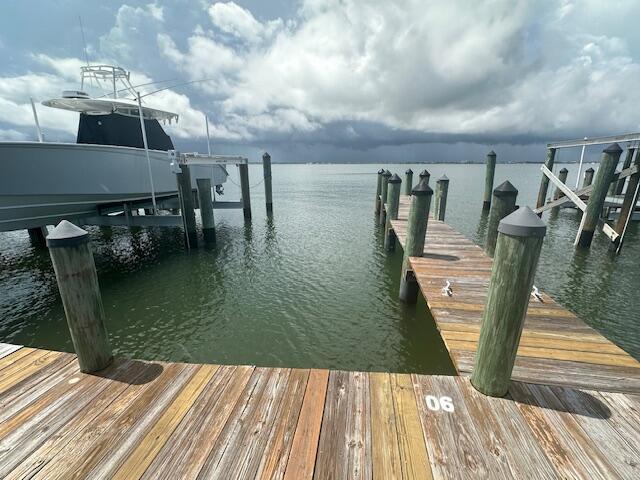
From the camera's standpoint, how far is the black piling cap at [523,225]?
2205 millimetres

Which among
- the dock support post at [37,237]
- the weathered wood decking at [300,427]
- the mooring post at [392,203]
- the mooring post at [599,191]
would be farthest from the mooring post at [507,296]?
the dock support post at [37,237]

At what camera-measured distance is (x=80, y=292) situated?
2.81 m

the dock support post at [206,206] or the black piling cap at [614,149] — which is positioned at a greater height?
the black piling cap at [614,149]

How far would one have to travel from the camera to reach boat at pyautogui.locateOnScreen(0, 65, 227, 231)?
812 centimetres

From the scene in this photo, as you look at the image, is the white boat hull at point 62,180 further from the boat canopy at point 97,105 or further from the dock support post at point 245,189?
the dock support post at point 245,189

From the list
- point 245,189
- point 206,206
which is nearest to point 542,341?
point 206,206

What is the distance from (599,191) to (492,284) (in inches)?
457

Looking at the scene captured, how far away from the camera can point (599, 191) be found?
10195mm

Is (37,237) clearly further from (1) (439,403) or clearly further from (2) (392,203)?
(1) (439,403)

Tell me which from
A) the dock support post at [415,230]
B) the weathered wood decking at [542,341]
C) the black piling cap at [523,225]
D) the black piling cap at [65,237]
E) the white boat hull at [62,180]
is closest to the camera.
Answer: the black piling cap at [523,225]

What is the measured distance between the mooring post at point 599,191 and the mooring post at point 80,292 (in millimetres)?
14134

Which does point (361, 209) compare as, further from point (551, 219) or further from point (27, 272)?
point (27, 272)

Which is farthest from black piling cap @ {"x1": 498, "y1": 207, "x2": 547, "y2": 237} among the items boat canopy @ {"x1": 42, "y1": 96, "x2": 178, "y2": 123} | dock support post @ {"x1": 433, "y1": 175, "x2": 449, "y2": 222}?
boat canopy @ {"x1": 42, "y1": 96, "x2": 178, "y2": 123}

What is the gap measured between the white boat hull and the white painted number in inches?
440
